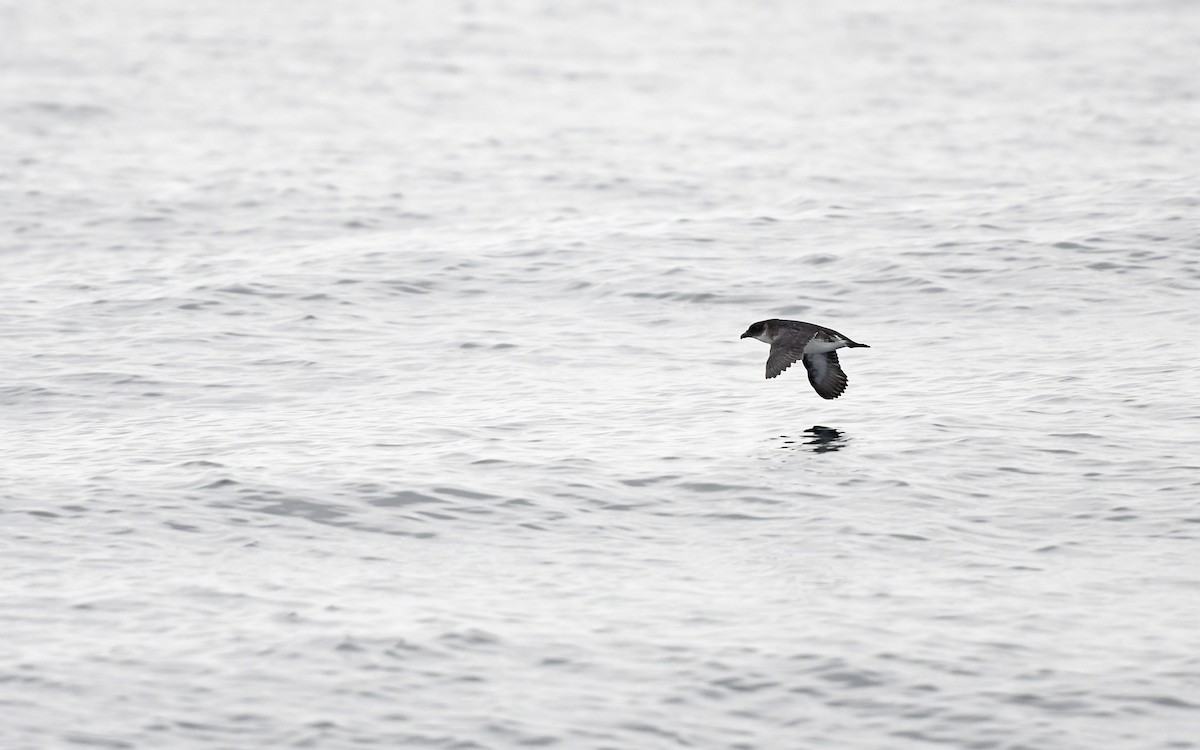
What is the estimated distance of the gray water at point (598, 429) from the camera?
1436cm

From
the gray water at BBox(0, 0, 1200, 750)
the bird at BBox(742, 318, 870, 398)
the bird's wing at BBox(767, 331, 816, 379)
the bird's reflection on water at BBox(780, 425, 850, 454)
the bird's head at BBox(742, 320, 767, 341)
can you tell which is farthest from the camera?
the bird's head at BBox(742, 320, 767, 341)

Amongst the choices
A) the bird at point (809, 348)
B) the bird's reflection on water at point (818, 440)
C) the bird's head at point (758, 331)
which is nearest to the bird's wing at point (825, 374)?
the bird at point (809, 348)

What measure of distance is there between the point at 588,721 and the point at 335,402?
10.8 meters

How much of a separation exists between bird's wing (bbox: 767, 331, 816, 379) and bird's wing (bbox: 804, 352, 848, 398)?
721mm

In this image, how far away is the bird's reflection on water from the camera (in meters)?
20.7

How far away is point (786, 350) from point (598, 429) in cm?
286

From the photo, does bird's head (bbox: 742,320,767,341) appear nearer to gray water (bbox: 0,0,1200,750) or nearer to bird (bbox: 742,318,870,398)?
bird (bbox: 742,318,870,398)

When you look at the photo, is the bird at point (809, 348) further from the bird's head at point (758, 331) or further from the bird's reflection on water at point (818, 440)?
the bird's reflection on water at point (818, 440)

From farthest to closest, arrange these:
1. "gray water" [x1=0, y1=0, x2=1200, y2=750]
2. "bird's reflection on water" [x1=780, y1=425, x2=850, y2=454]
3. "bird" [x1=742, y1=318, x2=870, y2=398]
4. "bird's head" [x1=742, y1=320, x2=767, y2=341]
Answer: "bird's head" [x1=742, y1=320, x2=767, y2=341], "bird's reflection on water" [x1=780, y1=425, x2=850, y2=454], "bird" [x1=742, y1=318, x2=870, y2=398], "gray water" [x1=0, y1=0, x2=1200, y2=750]

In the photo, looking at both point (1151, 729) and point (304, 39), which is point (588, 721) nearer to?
point (1151, 729)

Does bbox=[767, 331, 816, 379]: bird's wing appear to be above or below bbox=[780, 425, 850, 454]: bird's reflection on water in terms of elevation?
above

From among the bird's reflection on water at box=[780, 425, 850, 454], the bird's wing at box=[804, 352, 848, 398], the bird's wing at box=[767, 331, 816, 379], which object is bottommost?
the bird's reflection on water at box=[780, 425, 850, 454]

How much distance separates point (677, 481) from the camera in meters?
19.6

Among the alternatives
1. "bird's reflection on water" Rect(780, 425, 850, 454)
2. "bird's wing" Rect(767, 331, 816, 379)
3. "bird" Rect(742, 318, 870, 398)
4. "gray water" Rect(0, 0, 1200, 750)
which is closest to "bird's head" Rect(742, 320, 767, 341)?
"bird" Rect(742, 318, 870, 398)
